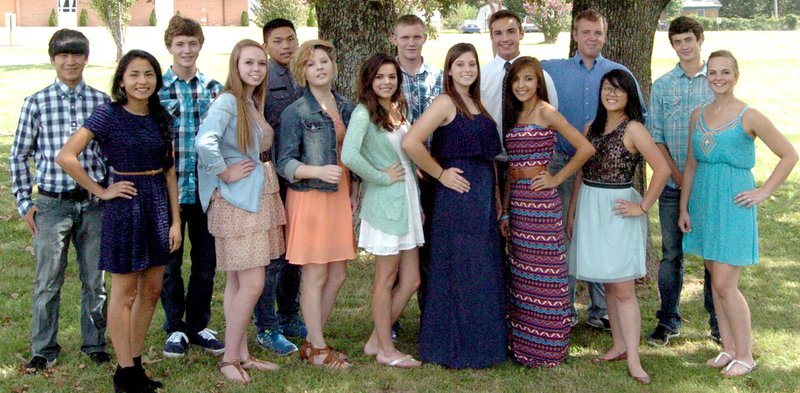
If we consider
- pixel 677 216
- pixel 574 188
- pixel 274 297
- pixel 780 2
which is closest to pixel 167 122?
pixel 274 297

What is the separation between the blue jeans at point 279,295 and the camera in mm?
5348

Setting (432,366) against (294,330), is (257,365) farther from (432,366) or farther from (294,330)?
(432,366)

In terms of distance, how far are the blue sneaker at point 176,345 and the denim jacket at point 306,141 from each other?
131cm

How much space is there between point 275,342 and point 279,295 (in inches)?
15.7

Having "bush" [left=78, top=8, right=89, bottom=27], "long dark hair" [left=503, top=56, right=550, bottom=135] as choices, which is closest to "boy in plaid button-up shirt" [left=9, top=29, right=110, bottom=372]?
"long dark hair" [left=503, top=56, right=550, bottom=135]

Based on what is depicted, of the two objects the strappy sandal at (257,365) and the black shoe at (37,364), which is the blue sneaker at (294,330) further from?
the black shoe at (37,364)

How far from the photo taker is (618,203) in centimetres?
488

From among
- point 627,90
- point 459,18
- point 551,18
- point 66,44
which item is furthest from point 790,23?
point 66,44

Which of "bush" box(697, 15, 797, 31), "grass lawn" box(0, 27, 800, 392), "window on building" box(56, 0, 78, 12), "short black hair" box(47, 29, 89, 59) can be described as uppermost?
"window on building" box(56, 0, 78, 12)

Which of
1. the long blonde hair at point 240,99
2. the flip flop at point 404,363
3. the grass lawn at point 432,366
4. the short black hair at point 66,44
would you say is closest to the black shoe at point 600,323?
the grass lawn at point 432,366

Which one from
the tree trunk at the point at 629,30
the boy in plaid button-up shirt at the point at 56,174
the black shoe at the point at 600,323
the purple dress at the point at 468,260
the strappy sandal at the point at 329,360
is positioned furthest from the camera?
the tree trunk at the point at 629,30

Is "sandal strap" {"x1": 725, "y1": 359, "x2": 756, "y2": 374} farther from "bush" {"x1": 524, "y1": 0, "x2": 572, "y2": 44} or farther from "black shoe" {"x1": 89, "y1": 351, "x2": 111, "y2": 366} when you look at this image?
"bush" {"x1": 524, "y1": 0, "x2": 572, "y2": 44}

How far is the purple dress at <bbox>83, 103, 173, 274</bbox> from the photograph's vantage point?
445 centimetres

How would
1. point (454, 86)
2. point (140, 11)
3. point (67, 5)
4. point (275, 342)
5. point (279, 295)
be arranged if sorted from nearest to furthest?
1. point (454, 86)
2. point (275, 342)
3. point (279, 295)
4. point (140, 11)
5. point (67, 5)
